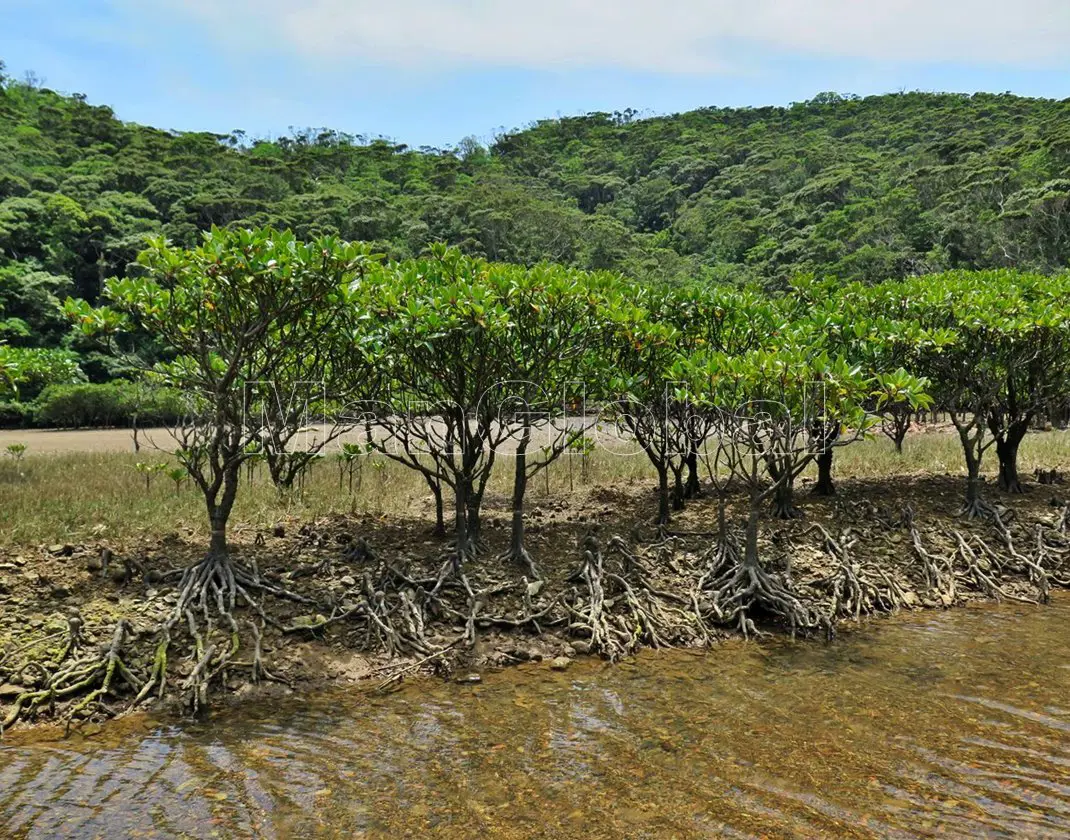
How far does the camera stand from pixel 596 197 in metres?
93.6

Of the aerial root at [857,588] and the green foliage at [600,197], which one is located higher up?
the green foliage at [600,197]

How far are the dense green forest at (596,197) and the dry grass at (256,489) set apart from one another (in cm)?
409

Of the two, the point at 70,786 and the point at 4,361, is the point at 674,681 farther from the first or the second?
the point at 4,361

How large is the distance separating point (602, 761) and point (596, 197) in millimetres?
A: 93157

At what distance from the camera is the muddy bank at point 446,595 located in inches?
282

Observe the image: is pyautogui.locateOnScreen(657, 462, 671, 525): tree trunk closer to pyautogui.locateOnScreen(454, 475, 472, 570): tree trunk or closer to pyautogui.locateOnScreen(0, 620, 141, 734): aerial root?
pyautogui.locateOnScreen(454, 475, 472, 570): tree trunk

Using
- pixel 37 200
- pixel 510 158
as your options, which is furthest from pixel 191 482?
pixel 510 158

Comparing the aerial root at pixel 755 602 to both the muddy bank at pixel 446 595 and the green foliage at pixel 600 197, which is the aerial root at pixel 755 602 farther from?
the green foliage at pixel 600 197

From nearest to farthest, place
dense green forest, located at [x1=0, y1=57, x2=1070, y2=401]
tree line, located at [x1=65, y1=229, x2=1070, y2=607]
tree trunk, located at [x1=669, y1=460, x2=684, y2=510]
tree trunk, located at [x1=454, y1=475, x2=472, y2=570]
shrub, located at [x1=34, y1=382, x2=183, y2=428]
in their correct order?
tree line, located at [x1=65, y1=229, x2=1070, y2=607]
tree trunk, located at [x1=454, y1=475, x2=472, y2=570]
tree trunk, located at [x1=669, y1=460, x2=684, y2=510]
shrub, located at [x1=34, y1=382, x2=183, y2=428]
dense green forest, located at [x1=0, y1=57, x2=1070, y2=401]

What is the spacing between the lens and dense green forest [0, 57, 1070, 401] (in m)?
46.1

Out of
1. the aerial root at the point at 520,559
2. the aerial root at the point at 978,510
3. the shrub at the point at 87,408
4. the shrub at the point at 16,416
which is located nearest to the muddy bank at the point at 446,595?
the aerial root at the point at 520,559

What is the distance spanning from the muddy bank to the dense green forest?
11003 millimetres

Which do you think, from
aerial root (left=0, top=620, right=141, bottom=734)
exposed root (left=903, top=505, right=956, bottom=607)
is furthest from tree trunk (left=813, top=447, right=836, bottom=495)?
aerial root (left=0, top=620, right=141, bottom=734)

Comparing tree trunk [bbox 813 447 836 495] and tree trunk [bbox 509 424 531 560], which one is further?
tree trunk [bbox 813 447 836 495]
